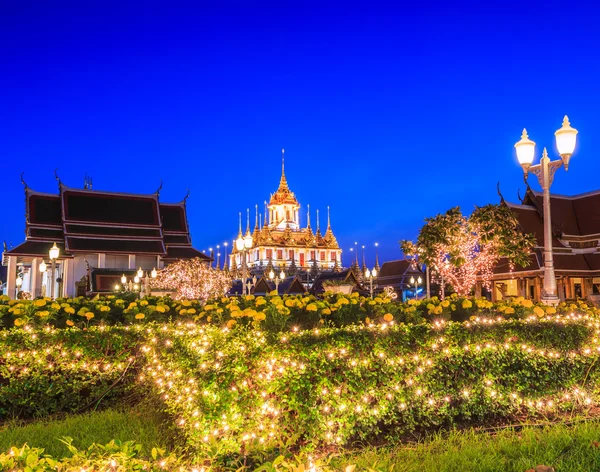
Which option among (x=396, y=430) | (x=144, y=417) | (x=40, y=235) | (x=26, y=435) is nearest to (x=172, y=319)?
(x=144, y=417)

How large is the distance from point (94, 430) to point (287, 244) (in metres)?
105

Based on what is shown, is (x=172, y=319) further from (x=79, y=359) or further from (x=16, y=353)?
(x=16, y=353)

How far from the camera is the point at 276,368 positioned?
19.5ft

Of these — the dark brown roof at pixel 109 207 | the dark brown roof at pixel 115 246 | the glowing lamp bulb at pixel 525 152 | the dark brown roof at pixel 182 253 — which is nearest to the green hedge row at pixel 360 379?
the glowing lamp bulb at pixel 525 152

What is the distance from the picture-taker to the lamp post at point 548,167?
10188 mm

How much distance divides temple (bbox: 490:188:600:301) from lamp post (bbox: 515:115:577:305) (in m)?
21.7

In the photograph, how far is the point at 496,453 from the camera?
538 cm

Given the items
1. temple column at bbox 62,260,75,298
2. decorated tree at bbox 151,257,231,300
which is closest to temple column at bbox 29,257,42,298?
temple column at bbox 62,260,75,298

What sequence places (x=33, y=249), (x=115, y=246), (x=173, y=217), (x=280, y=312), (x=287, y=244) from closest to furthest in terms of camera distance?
(x=280, y=312)
(x=33, y=249)
(x=115, y=246)
(x=173, y=217)
(x=287, y=244)

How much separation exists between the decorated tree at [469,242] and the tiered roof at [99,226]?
3404cm

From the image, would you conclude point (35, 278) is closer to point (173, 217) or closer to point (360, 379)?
point (173, 217)

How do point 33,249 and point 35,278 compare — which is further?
point 35,278

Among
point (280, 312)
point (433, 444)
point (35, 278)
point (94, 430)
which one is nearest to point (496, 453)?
point (433, 444)

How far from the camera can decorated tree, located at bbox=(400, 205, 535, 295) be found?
51.4 feet
